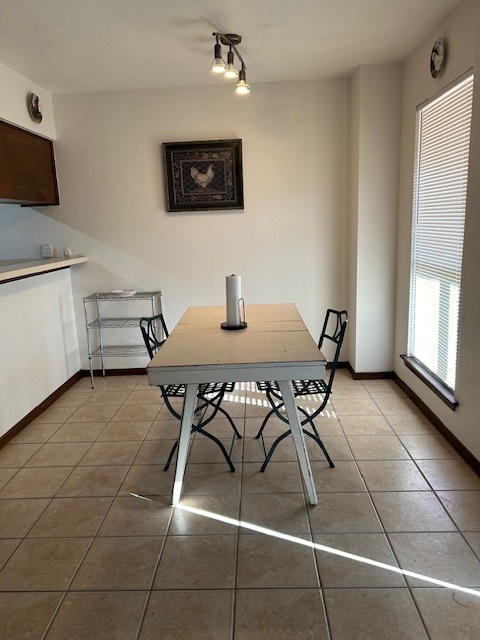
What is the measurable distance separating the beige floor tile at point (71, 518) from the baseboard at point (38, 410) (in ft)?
3.06

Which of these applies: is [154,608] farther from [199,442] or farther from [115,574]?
[199,442]

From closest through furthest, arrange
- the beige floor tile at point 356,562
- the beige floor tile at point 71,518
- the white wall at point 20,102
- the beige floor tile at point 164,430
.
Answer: the beige floor tile at point 356,562
the beige floor tile at point 71,518
the beige floor tile at point 164,430
the white wall at point 20,102

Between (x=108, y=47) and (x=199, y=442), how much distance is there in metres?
2.68

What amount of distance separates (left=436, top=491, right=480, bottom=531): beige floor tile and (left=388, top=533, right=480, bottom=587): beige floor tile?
0.33 feet

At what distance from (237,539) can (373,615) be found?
2.14 ft

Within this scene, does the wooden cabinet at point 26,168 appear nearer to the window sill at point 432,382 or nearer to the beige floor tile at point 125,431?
the beige floor tile at point 125,431

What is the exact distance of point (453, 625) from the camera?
63.7 inches

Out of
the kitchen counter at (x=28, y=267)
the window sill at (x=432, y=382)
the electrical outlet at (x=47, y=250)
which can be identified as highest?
the electrical outlet at (x=47, y=250)

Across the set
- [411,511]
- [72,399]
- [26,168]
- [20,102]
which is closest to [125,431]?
[72,399]

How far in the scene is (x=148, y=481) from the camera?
8.55ft

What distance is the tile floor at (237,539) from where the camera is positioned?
1.68 metres

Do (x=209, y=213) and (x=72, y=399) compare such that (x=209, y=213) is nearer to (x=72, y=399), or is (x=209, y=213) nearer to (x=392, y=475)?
(x=72, y=399)

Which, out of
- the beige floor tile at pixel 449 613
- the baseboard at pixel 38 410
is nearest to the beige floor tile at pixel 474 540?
the beige floor tile at pixel 449 613

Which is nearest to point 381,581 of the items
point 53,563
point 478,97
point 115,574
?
point 115,574
